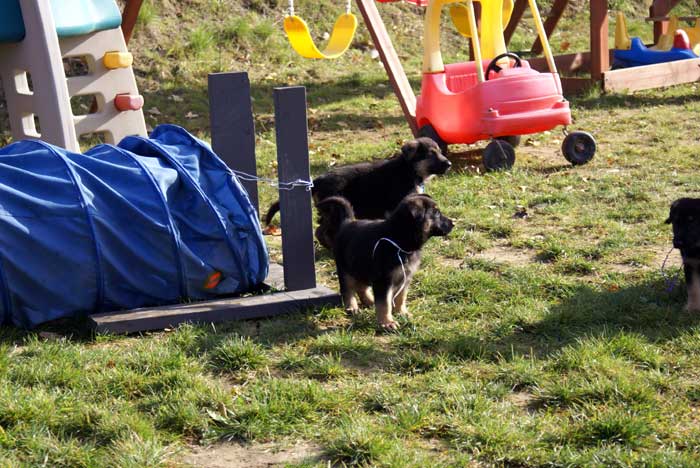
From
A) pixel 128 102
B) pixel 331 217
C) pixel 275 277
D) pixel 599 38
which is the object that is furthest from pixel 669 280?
pixel 599 38

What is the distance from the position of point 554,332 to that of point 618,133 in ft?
20.2

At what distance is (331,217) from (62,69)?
3.36 metres

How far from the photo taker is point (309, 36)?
10.1 m

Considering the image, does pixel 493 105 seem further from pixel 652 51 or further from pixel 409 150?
pixel 652 51

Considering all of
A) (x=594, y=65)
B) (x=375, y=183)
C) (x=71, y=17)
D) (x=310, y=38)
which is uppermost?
(x=71, y=17)

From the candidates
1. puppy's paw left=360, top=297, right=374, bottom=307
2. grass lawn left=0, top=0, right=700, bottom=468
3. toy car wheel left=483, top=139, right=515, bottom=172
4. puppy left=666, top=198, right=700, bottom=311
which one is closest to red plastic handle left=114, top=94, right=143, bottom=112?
grass lawn left=0, top=0, right=700, bottom=468

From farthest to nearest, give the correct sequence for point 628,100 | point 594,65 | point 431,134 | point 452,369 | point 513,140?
point 594,65 < point 628,100 < point 513,140 < point 431,134 < point 452,369

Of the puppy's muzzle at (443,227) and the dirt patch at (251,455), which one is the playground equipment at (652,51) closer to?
the puppy's muzzle at (443,227)

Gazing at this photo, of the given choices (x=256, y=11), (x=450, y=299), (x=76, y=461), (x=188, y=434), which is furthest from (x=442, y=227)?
(x=256, y=11)

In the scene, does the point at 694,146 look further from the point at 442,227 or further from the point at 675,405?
the point at 675,405

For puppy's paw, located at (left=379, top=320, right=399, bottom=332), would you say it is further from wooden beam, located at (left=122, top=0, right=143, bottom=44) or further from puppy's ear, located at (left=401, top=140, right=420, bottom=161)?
wooden beam, located at (left=122, top=0, right=143, bottom=44)

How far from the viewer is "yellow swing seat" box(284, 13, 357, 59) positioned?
1005cm

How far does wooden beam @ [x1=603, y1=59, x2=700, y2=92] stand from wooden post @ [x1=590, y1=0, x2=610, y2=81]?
0.43ft

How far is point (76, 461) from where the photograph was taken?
381 cm
